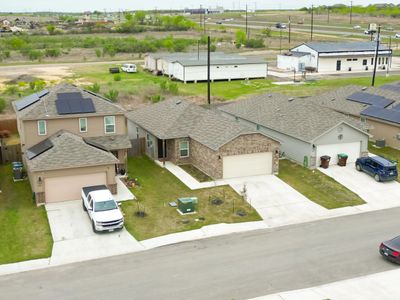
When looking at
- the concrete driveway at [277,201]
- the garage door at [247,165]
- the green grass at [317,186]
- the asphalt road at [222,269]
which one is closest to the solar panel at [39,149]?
the asphalt road at [222,269]

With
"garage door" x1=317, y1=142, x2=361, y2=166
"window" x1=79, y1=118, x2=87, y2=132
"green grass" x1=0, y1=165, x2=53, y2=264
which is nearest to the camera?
"green grass" x1=0, y1=165, x2=53, y2=264

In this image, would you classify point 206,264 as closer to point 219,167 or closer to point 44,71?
point 219,167

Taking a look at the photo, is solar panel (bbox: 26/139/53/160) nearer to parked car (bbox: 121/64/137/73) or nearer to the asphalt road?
the asphalt road

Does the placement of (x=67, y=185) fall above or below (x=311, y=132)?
below

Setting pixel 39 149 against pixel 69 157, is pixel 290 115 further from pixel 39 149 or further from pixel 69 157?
pixel 39 149

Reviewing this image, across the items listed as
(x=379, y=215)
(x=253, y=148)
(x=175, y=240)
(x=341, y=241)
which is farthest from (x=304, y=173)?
(x=175, y=240)

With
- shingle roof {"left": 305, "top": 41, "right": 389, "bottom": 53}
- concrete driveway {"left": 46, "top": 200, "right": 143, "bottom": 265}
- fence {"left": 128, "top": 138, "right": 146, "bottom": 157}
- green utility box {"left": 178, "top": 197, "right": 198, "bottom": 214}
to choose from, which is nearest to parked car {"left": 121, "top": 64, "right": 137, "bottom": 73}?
shingle roof {"left": 305, "top": 41, "right": 389, "bottom": 53}

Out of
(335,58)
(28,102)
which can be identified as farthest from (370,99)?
(335,58)
